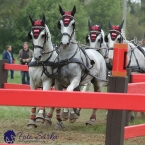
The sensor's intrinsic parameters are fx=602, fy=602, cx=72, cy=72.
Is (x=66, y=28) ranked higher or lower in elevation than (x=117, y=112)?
higher

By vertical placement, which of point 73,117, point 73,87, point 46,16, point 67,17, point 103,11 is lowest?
point 73,117

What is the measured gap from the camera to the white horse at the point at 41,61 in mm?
10422

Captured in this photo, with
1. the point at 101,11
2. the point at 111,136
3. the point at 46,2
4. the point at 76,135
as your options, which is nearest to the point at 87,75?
the point at 76,135

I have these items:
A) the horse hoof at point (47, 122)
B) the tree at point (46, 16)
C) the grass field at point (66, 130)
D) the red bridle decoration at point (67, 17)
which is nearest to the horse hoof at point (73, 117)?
the grass field at point (66, 130)

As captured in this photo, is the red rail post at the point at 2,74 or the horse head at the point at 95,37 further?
the red rail post at the point at 2,74

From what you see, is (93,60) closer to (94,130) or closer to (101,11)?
(94,130)

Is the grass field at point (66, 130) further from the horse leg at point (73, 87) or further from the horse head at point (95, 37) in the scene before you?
the horse head at point (95, 37)

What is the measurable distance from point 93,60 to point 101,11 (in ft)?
164

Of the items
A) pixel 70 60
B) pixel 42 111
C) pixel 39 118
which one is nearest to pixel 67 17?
pixel 70 60

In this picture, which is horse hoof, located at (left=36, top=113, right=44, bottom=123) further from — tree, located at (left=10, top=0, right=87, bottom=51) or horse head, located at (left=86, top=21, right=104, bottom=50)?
tree, located at (left=10, top=0, right=87, bottom=51)

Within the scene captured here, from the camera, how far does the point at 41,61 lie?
10.6 metres

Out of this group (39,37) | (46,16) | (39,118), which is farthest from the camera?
(46,16)

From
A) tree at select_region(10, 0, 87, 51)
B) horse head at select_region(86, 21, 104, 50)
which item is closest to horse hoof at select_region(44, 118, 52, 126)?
horse head at select_region(86, 21, 104, 50)

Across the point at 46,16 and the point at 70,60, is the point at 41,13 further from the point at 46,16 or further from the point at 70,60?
the point at 70,60
